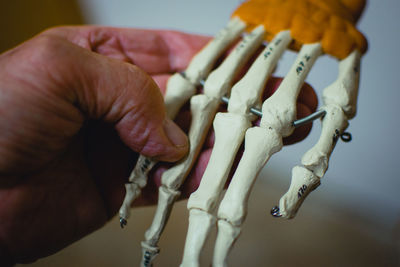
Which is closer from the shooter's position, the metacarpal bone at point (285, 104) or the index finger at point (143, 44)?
the metacarpal bone at point (285, 104)

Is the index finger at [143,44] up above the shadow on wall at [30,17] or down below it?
above

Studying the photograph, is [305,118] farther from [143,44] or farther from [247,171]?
[143,44]

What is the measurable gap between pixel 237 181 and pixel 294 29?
29 centimetres

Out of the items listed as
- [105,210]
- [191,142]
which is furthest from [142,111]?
[105,210]

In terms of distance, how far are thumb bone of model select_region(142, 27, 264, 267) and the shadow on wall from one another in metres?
0.69

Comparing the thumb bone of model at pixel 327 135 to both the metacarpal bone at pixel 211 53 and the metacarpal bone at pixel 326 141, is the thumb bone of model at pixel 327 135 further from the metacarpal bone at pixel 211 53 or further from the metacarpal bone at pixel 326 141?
the metacarpal bone at pixel 211 53

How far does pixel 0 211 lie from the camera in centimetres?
43

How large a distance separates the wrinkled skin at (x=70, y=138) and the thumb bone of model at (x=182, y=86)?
0.02 m

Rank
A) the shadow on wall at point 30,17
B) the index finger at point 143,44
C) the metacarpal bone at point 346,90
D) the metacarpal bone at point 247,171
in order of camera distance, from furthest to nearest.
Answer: the shadow on wall at point 30,17
the index finger at point 143,44
the metacarpal bone at point 346,90
the metacarpal bone at point 247,171

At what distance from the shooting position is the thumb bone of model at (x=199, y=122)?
42cm

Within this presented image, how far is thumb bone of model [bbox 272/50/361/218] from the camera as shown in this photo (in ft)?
1.24

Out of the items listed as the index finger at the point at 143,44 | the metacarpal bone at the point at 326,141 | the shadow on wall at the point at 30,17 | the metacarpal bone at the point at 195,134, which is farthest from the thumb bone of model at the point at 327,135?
the shadow on wall at the point at 30,17

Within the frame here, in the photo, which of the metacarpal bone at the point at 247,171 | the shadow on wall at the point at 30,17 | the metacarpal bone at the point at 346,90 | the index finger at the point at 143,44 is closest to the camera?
the metacarpal bone at the point at 247,171

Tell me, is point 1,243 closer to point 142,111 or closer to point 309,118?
point 142,111
